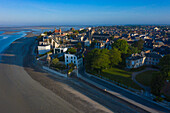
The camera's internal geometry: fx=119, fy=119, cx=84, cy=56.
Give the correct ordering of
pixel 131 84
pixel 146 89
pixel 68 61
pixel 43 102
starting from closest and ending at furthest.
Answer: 1. pixel 43 102
2. pixel 146 89
3. pixel 131 84
4. pixel 68 61

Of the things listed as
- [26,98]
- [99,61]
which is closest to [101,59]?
[99,61]

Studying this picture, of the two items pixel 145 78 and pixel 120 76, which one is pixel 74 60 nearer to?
pixel 120 76

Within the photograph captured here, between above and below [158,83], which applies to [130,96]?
below

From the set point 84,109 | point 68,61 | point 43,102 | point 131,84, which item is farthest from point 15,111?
point 131,84

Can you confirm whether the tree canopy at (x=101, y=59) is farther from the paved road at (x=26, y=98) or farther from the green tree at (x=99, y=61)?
the paved road at (x=26, y=98)

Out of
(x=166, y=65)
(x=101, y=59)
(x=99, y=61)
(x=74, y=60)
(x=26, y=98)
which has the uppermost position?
(x=166, y=65)

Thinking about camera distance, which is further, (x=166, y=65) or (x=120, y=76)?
(x=120, y=76)

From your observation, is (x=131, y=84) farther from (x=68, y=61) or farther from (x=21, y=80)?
(x=21, y=80)
